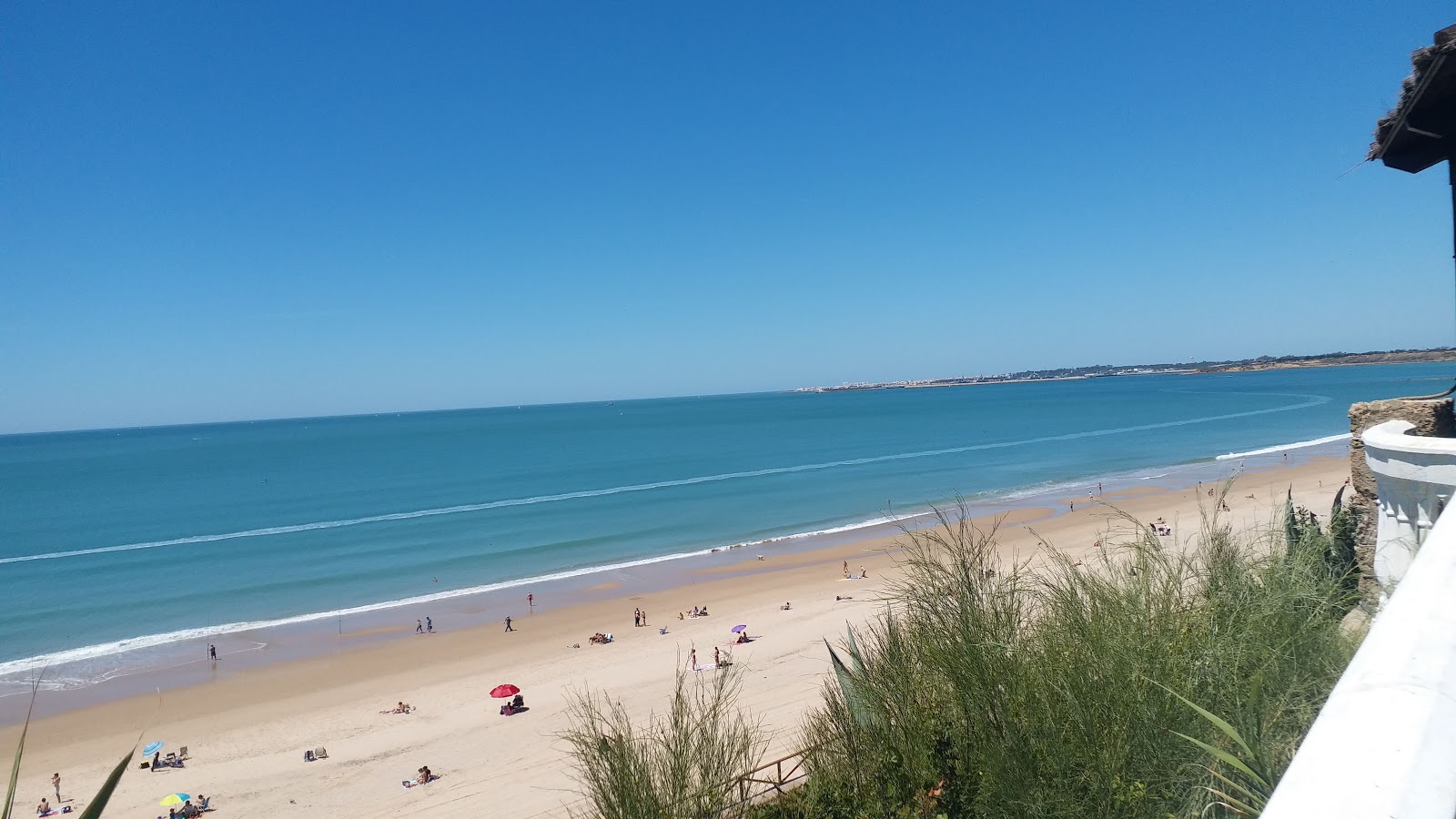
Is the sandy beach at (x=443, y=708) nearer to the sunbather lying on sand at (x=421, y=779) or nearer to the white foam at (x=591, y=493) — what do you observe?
the sunbather lying on sand at (x=421, y=779)

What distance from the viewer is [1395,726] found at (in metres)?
1.10

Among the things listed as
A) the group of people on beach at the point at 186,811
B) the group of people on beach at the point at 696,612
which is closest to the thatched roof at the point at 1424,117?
the group of people on beach at the point at 186,811

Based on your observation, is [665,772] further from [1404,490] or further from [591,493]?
[591,493]

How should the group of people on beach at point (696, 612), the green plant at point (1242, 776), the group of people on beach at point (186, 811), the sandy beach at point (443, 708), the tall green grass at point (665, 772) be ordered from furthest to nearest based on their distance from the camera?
the group of people on beach at point (696, 612) < the sandy beach at point (443, 708) < the group of people on beach at point (186, 811) < the tall green grass at point (665, 772) < the green plant at point (1242, 776)

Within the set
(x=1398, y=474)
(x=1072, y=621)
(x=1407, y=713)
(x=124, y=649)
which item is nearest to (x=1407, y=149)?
(x=1398, y=474)

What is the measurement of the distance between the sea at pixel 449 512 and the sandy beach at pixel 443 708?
3.65 m

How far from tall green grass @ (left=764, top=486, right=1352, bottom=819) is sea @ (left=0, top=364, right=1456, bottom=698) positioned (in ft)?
13.9

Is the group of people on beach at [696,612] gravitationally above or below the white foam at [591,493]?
below

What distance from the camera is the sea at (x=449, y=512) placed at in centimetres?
2767

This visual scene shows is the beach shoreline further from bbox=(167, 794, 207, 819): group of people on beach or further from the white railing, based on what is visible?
the white railing

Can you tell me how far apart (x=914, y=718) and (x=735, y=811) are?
162 centimetres

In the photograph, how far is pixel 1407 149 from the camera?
19.0ft

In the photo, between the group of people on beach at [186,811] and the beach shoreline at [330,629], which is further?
the beach shoreline at [330,629]

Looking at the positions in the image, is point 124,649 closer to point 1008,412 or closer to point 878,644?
point 878,644
